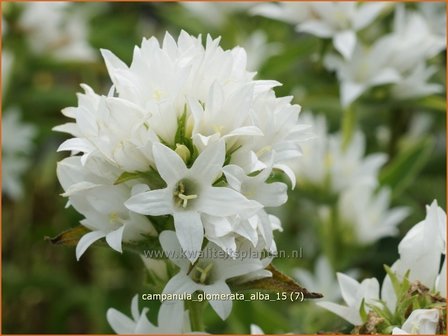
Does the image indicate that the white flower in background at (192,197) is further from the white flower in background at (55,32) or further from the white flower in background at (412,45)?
the white flower in background at (55,32)

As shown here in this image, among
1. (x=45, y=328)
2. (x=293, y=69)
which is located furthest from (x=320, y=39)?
(x=45, y=328)

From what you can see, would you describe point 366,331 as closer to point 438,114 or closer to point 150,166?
point 150,166

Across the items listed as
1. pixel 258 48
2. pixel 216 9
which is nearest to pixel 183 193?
pixel 258 48

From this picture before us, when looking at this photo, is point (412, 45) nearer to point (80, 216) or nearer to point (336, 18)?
point (336, 18)

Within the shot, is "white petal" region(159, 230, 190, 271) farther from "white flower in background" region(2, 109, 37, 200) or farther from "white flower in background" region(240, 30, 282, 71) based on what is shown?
"white flower in background" region(2, 109, 37, 200)

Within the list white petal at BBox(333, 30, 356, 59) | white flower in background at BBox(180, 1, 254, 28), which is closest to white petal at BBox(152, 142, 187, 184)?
white petal at BBox(333, 30, 356, 59)
